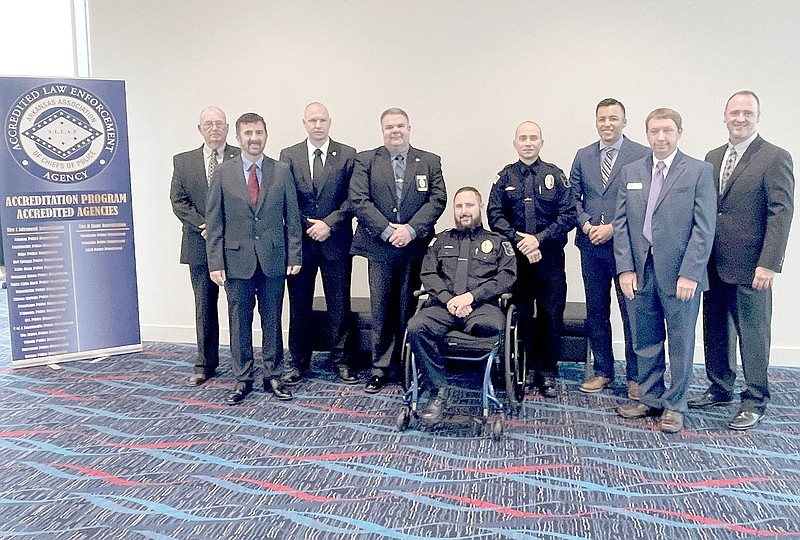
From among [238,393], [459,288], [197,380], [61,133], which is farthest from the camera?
[61,133]

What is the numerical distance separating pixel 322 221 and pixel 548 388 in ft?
5.73

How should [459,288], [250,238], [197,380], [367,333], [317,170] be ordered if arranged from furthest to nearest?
1. [367,333]
2. [197,380]
3. [317,170]
4. [250,238]
5. [459,288]

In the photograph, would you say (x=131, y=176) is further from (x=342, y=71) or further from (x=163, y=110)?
(x=342, y=71)

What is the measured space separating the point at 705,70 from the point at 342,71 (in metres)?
2.61

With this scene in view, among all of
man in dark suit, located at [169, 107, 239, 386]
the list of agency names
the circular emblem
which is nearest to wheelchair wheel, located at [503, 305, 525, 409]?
man in dark suit, located at [169, 107, 239, 386]

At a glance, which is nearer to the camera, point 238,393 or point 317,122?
point 238,393

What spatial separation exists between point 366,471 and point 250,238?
158cm

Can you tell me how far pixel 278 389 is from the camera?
13.7ft

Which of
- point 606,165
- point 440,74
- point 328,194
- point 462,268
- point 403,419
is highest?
point 440,74

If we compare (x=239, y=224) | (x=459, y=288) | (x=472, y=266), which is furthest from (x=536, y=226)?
(x=239, y=224)

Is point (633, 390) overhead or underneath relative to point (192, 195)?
underneath

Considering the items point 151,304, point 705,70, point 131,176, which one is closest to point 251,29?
point 131,176

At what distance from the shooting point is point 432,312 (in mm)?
3754

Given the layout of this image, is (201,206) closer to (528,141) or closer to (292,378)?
(292,378)
